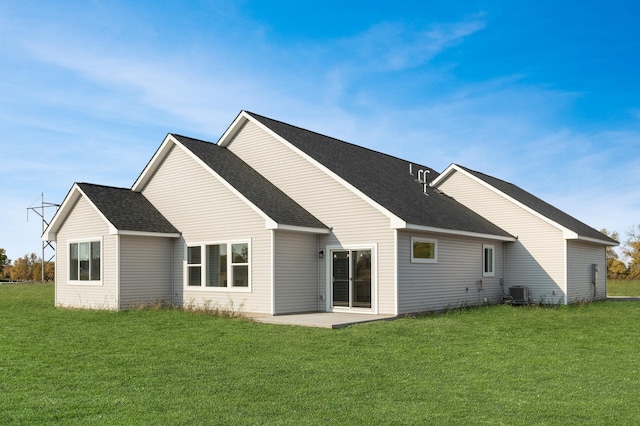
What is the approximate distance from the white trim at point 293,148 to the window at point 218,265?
3.47 metres

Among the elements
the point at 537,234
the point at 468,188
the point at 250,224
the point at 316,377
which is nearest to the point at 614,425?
the point at 316,377

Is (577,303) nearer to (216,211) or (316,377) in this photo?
(216,211)

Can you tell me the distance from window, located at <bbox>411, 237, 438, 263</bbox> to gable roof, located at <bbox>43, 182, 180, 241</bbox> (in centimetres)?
815

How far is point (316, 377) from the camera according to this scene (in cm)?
874

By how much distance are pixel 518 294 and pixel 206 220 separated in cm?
1205

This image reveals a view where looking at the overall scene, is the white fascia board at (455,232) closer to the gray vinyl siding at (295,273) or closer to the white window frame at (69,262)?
the gray vinyl siding at (295,273)

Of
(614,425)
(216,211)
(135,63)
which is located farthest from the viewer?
(216,211)

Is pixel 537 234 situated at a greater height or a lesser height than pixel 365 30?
lesser

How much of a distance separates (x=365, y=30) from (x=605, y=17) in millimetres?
7323

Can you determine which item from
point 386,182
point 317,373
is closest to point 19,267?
point 386,182

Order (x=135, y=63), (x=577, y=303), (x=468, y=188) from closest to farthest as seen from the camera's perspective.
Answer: (x=135, y=63) → (x=577, y=303) → (x=468, y=188)

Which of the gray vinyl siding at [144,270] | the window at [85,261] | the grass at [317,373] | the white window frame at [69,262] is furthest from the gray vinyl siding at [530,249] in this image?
the window at [85,261]

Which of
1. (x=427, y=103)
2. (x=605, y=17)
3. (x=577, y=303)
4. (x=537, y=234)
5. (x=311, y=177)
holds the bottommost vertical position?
(x=577, y=303)

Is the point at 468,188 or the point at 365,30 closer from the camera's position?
the point at 365,30
